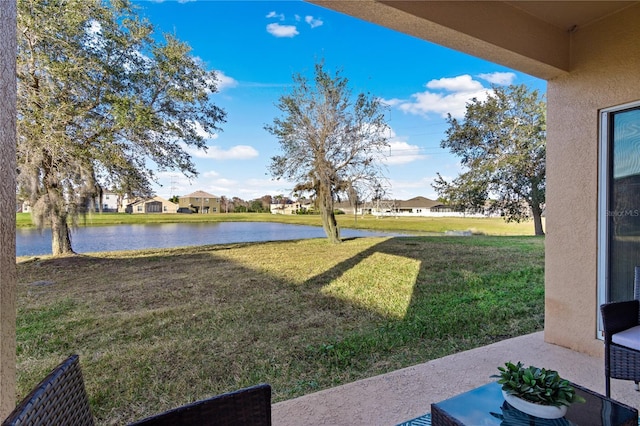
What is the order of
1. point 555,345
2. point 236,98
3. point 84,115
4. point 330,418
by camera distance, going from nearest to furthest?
point 330,418 → point 555,345 → point 84,115 → point 236,98

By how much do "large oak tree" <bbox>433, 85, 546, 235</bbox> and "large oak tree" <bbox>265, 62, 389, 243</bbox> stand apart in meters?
4.99

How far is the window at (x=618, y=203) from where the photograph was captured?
232 cm

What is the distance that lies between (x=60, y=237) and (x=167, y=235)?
2807mm

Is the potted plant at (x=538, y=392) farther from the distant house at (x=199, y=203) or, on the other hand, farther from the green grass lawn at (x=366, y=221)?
the distant house at (x=199, y=203)

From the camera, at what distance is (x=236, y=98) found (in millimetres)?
7824

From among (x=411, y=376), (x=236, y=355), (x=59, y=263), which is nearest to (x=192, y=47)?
(x=59, y=263)

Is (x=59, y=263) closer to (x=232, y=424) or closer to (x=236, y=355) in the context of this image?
(x=236, y=355)

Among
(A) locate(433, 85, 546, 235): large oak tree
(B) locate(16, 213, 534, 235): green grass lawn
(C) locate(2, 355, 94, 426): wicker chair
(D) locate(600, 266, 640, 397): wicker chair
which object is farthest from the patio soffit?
(A) locate(433, 85, 546, 235): large oak tree

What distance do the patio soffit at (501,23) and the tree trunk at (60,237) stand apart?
6754 millimetres

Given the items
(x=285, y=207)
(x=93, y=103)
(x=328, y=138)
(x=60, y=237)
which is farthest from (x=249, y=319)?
(x=285, y=207)

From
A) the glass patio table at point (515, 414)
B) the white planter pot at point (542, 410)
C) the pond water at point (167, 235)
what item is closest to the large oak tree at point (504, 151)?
the pond water at point (167, 235)

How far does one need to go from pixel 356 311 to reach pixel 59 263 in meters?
5.87

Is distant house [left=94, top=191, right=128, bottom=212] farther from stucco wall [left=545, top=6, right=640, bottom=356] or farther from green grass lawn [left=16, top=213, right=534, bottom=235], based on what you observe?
stucco wall [left=545, top=6, right=640, bottom=356]

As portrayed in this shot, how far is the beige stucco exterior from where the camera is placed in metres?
2.17
